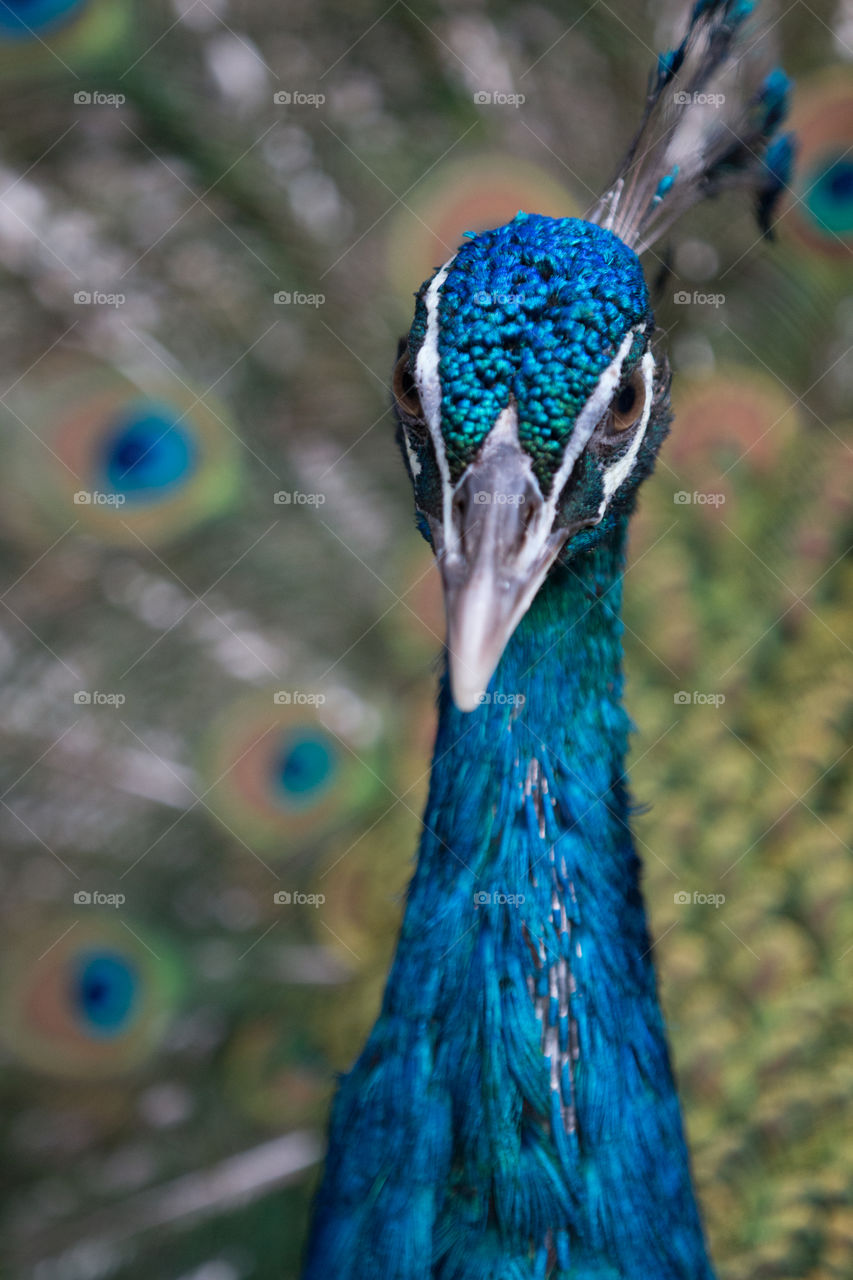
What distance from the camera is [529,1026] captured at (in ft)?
2.85

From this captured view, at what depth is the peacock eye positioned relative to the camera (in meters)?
0.76

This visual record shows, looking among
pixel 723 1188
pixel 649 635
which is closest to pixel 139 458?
pixel 649 635

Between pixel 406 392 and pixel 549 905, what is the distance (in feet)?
1.44

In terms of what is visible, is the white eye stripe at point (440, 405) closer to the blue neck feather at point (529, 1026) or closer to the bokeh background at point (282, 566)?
the blue neck feather at point (529, 1026)

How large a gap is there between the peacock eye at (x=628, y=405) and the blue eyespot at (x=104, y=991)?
4.19 feet

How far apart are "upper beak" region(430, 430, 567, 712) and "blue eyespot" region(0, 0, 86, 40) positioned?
1141mm

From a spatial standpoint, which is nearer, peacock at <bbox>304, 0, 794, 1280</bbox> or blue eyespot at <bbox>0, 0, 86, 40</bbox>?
peacock at <bbox>304, 0, 794, 1280</bbox>

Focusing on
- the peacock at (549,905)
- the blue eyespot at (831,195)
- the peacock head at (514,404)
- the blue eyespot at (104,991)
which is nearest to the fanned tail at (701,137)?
the peacock at (549,905)

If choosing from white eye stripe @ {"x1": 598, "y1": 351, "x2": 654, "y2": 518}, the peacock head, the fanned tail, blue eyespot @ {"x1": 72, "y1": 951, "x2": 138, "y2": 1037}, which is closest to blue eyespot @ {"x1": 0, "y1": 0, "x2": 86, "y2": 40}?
the fanned tail

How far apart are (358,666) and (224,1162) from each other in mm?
814

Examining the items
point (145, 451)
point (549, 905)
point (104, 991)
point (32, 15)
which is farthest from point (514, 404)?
point (104, 991)

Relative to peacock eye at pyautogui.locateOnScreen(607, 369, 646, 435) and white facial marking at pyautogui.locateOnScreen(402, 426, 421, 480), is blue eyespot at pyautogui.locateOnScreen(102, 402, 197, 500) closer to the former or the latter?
white facial marking at pyautogui.locateOnScreen(402, 426, 421, 480)

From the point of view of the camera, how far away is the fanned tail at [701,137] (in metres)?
0.97

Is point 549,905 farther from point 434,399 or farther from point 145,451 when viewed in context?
point 145,451
